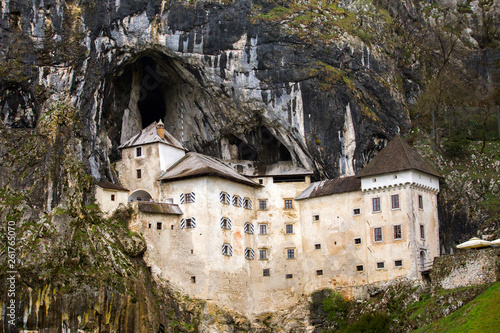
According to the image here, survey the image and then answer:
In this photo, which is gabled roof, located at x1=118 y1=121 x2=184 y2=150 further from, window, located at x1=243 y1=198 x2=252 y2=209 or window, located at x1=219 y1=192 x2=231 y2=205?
window, located at x1=243 y1=198 x2=252 y2=209

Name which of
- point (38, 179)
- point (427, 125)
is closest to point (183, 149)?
point (38, 179)

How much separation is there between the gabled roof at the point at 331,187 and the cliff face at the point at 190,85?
2003 millimetres

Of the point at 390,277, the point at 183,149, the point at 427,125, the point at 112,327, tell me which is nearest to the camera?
the point at 112,327

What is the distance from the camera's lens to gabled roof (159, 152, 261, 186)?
7506 centimetres

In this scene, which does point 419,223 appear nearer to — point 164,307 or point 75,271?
point 164,307

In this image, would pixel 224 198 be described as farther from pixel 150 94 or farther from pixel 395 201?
pixel 150 94

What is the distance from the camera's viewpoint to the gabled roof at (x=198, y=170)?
2955 inches

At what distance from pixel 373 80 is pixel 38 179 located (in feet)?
119

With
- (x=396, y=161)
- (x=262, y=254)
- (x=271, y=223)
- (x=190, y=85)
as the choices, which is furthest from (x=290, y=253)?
(x=190, y=85)

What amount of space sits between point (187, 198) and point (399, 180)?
2044 centimetres

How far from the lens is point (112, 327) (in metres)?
66.2

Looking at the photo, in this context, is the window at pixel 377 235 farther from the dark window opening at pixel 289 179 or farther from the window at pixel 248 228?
the window at pixel 248 228

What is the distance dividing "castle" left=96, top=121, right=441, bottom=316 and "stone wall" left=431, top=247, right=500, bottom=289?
2302 millimetres

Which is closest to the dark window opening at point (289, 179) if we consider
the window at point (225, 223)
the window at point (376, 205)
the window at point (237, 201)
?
the window at point (237, 201)
